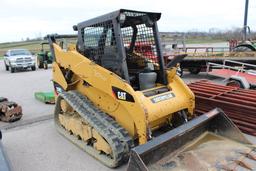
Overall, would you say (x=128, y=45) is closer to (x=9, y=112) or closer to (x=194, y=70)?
(x=9, y=112)

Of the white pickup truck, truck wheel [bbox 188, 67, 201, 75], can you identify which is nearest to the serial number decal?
truck wheel [bbox 188, 67, 201, 75]

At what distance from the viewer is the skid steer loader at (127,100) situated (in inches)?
158

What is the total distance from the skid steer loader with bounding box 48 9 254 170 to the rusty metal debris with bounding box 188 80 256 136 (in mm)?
1118

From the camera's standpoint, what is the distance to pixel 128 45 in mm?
5203

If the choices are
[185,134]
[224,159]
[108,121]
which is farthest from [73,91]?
[224,159]

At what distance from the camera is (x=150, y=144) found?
11.5 feet

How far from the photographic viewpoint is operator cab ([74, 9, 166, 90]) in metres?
4.42

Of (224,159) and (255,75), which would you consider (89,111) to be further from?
(255,75)

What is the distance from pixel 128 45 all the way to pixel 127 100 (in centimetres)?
144

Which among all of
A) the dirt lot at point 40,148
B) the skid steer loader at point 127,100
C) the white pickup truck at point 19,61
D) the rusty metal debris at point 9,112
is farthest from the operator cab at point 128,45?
the white pickup truck at point 19,61

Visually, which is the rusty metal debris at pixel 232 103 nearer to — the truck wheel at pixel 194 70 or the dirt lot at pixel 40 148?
the dirt lot at pixel 40 148

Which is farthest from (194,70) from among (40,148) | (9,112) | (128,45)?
(40,148)

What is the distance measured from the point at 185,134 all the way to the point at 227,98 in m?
2.20

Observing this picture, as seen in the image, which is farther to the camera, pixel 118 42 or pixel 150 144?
pixel 118 42
